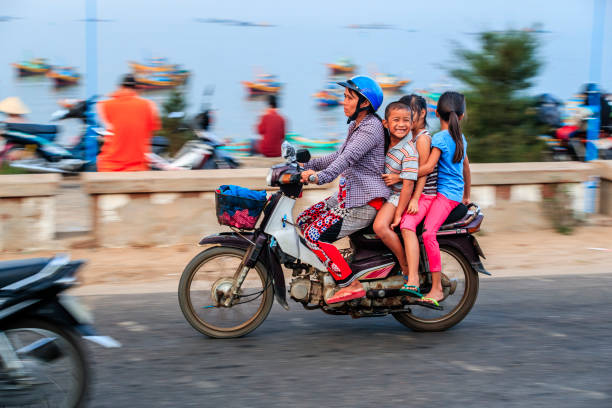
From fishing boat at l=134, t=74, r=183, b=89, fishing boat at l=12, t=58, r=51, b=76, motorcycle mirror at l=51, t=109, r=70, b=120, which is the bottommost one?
motorcycle mirror at l=51, t=109, r=70, b=120

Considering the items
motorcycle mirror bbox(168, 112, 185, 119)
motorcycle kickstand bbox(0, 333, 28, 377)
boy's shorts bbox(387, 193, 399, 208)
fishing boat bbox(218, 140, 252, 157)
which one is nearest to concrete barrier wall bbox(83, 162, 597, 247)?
boy's shorts bbox(387, 193, 399, 208)

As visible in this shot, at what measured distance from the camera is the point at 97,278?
7.22 metres

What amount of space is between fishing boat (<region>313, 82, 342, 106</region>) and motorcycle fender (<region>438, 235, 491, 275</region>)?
962 cm

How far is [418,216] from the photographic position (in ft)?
17.1

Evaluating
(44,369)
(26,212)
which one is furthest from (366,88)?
(26,212)

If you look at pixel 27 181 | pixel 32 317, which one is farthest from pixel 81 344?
pixel 27 181

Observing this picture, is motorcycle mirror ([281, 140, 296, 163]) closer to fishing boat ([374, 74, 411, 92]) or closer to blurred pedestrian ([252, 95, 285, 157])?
blurred pedestrian ([252, 95, 285, 157])

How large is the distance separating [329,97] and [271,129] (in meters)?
3.54

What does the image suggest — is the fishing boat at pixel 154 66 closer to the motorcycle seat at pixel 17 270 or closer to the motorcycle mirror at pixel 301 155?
the motorcycle mirror at pixel 301 155

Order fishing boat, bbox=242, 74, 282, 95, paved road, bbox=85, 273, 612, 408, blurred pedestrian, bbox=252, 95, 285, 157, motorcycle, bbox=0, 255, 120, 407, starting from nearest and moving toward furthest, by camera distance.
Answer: motorcycle, bbox=0, 255, 120, 407, paved road, bbox=85, 273, 612, 408, blurred pedestrian, bbox=252, 95, 285, 157, fishing boat, bbox=242, 74, 282, 95

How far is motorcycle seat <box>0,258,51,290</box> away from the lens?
3449 millimetres

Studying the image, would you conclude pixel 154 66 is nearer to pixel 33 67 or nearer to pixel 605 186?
pixel 33 67

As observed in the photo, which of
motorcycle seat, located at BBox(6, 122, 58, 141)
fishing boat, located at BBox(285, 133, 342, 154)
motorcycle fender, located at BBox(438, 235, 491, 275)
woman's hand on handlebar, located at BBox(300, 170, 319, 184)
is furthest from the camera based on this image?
fishing boat, located at BBox(285, 133, 342, 154)

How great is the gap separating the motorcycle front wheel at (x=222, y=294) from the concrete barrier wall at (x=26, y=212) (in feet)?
11.2
